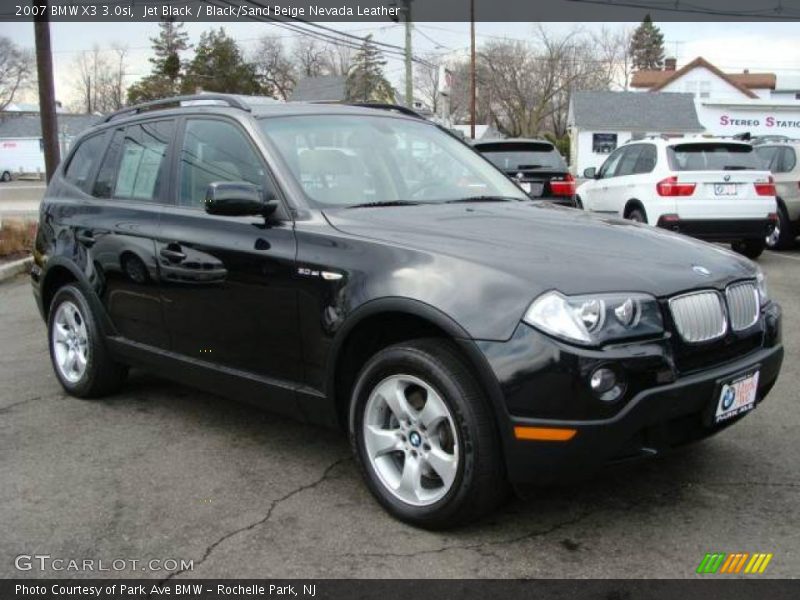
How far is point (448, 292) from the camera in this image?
3.12m

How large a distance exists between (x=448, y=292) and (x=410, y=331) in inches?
14.4

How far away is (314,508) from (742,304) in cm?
202

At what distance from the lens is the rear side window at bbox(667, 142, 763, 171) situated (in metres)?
10.4

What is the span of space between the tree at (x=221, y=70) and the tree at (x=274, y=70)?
330 cm

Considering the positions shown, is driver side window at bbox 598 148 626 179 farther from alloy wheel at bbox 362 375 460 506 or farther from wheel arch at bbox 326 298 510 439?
alloy wheel at bbox 362 375 460 506

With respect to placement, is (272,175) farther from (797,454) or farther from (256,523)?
(797,454)

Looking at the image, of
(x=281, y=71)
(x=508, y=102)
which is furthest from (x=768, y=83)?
(x=281, y=71)

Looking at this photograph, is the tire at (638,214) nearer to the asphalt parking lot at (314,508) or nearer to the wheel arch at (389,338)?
the asphalt parking lot at (314,508)

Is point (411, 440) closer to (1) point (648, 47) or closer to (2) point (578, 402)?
(2) point (578, 402)

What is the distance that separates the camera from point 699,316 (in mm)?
3139

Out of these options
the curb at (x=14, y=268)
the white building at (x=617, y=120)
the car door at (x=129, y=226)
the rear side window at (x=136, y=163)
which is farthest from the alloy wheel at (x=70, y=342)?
the white building at (x=617, y=120)

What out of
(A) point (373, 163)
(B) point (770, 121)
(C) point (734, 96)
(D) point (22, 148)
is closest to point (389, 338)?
(A) point (373, 163)

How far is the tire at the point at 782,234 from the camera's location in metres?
11.9

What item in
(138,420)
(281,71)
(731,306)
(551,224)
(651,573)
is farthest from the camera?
(281,71)
